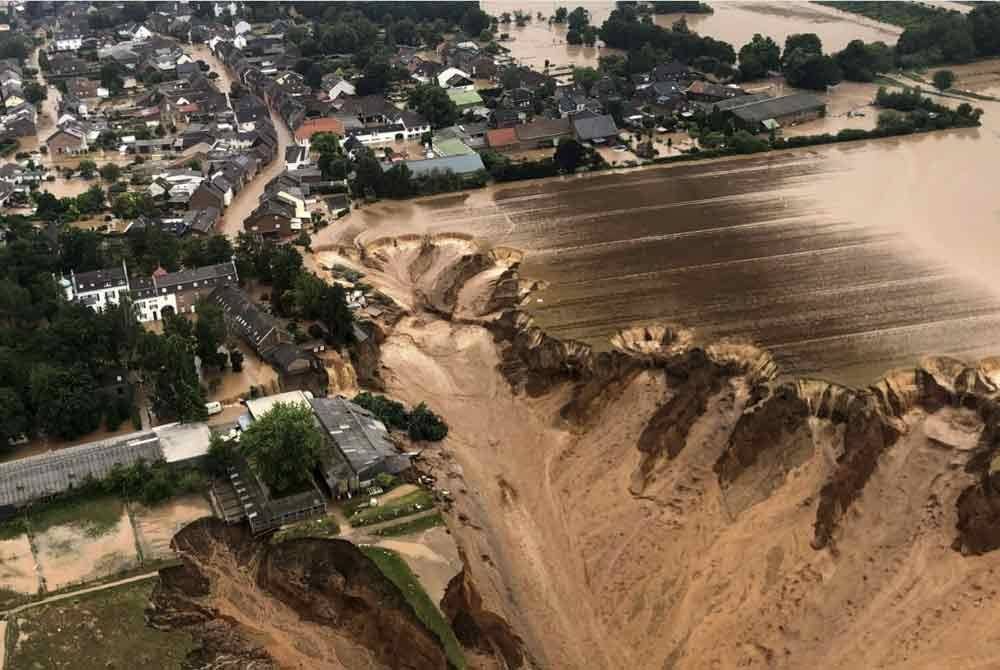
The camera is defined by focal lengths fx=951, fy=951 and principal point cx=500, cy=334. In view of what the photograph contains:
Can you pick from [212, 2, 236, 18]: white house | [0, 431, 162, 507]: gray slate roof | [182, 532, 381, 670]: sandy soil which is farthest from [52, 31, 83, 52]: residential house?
[182, 532, 381, 670]: sandy soil

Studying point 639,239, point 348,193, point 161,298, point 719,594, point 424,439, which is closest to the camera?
point 719,594

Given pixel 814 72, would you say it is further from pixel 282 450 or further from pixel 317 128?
pixel 282 450

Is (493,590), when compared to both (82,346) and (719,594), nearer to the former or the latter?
(719,594)

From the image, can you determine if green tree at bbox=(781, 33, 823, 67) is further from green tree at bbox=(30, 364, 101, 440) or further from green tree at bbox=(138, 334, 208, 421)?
green tree at bbox=(30, 364, 101, 440)

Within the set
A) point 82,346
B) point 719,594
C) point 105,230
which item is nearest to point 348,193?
point 105,230

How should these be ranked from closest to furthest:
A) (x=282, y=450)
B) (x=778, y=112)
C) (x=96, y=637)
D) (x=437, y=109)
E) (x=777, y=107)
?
(x=96, y=637) → (x=282, y=450) → (x=778, y=112) → (x=777, y=107) → (x=437, y=109)

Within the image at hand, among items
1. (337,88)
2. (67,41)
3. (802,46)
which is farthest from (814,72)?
(67,41)

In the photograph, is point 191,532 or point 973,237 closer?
point 191,532
